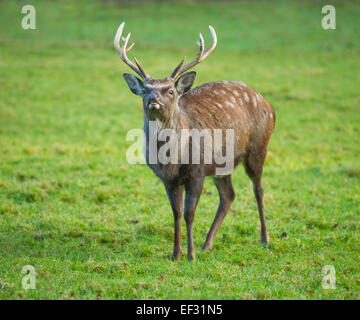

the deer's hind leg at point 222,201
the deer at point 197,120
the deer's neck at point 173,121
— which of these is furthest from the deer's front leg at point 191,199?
the deer's neck at point 173,121

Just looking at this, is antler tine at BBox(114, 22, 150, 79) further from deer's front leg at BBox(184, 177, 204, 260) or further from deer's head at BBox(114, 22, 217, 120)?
deer's front leg at BBox(184, 177, 204, 260)

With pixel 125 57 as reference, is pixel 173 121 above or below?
below

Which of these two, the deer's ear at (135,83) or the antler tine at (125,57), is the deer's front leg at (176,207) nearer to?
→ the deer's ear at (135,83)

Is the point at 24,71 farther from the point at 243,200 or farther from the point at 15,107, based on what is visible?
the point at 243,200

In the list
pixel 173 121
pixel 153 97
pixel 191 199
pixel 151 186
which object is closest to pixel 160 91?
pixel 153 97

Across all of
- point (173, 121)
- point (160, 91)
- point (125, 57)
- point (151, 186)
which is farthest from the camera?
point (151, 186)

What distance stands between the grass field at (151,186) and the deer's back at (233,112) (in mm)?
1305

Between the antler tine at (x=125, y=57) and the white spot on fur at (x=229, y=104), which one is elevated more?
the antler tine at (x=125, y=57)

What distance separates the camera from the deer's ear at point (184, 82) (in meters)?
5.78

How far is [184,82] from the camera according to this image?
19.2 ft

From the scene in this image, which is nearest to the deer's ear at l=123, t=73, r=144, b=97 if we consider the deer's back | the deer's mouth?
the deer's mouth

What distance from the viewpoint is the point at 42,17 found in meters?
27.8

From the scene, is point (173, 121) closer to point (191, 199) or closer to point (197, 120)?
point (197, 120)

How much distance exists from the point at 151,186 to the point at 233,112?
257 cm
